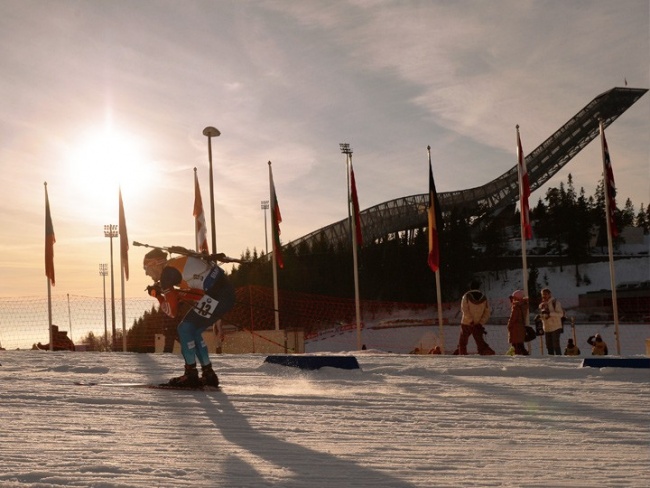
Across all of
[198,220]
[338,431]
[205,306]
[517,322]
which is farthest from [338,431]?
[198,220]

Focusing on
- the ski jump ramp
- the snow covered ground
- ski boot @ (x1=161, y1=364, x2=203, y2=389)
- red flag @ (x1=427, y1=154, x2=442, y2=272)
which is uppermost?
the ski jump ramp

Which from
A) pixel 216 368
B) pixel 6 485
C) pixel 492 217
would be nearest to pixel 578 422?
pixel 6 485

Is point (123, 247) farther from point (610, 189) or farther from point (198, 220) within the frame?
point (610, 189)

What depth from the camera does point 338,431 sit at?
5.12m

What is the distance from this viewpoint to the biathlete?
7.93 metres

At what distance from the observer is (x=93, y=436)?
190 inches

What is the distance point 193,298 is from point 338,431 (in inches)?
139

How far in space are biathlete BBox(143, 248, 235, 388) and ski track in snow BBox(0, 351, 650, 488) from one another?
1.48 feet

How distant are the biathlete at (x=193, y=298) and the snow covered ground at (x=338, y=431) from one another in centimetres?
44

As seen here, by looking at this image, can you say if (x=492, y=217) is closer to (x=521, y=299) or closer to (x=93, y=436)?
(x=521, y=299)

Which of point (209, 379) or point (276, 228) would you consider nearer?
point (209, 379)

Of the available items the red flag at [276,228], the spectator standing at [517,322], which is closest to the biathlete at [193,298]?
the spectator standing at [517,322]

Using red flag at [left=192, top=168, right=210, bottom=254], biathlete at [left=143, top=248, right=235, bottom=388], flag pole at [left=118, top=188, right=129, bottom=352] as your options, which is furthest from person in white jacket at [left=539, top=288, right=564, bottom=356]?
flag pole at [left=118, top=188, right=129, bottom=352]

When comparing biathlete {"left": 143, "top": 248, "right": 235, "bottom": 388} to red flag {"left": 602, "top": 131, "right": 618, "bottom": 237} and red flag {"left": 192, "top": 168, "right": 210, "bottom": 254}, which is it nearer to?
red flag {"left": 602, "top": 131, "right": 618, "bottom": 237}
